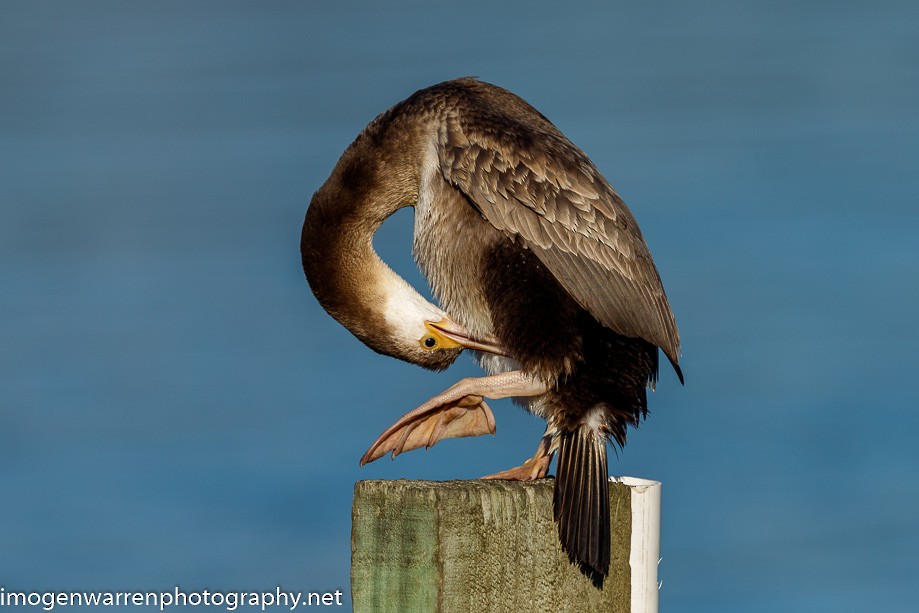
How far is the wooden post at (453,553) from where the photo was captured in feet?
10.8

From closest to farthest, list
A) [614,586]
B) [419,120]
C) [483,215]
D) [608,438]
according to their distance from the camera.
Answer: [614,586] < [608,438] < [483,215] < [419,120]

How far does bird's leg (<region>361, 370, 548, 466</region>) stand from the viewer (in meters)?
4.91

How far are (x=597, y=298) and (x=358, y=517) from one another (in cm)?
188

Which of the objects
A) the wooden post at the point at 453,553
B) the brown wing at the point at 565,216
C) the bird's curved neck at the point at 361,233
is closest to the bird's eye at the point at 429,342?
the bird's curved neck at the point at 361,233

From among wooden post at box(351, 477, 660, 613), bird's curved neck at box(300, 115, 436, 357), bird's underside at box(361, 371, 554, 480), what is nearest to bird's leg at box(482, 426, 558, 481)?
bird's underside at box(361, 371, 554, 480)

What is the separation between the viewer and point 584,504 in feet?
12.5

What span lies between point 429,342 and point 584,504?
70.2 inches

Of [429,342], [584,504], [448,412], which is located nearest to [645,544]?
[584,504]

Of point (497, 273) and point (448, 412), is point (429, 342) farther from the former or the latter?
point (497, 273)

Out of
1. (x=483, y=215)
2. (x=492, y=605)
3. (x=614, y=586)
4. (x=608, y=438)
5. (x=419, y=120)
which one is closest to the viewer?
(x=492, y=605)

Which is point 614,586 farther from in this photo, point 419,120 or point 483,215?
point 419,120

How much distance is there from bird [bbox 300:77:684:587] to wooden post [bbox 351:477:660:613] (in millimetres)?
834

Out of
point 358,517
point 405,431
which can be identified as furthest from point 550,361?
point 358,517

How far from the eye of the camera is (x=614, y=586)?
146 inches
